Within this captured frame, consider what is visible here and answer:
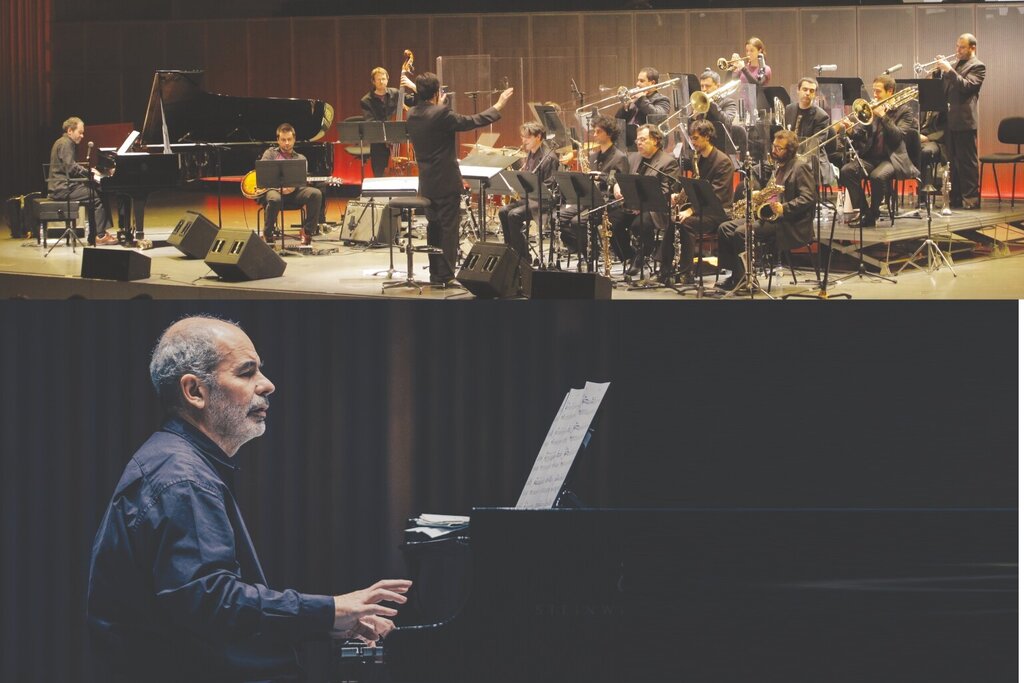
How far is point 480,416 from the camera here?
12.8 ft

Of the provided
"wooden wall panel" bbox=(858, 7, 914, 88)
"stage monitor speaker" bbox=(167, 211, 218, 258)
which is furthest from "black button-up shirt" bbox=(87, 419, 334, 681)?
"wooden wall panel" bbox=(858, 7, 914, 88)

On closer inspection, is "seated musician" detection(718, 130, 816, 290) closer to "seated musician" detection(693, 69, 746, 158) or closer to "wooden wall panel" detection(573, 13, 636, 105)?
"seated musician" detection(693, 69, 746, 158)

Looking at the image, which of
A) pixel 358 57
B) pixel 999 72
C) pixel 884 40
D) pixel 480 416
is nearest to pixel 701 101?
pixel 884 40

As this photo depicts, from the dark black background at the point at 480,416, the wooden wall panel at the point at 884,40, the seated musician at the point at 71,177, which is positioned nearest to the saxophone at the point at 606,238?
the seated musician at the point at 71,177

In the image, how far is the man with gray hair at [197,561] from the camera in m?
3.49

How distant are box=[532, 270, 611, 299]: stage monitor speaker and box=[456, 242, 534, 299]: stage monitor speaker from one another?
1003 mm

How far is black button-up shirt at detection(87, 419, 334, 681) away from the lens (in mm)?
3480

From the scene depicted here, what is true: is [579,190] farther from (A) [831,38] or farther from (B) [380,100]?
(A) [831,38]

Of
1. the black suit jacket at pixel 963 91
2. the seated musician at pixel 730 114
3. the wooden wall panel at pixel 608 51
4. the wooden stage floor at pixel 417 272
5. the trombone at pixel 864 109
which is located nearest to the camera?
the wooden stage floor at pixel 417 272

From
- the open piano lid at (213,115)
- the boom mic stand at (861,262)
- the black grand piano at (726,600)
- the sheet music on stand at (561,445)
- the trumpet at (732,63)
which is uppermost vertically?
the trumpet at (732,63)

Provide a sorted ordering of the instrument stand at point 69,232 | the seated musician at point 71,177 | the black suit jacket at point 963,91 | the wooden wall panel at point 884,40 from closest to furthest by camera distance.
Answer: the instrument stand at point 69,232, the seated musician at point 71,177, the black suit jacket at point 963,91, the wooden wall panel at point 884,40

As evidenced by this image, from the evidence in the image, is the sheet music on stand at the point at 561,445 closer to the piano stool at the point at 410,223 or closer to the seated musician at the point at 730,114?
the piano stool at the point at 410,223

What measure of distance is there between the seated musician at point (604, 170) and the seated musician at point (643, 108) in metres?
0.95

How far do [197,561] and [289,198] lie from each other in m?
7.84
